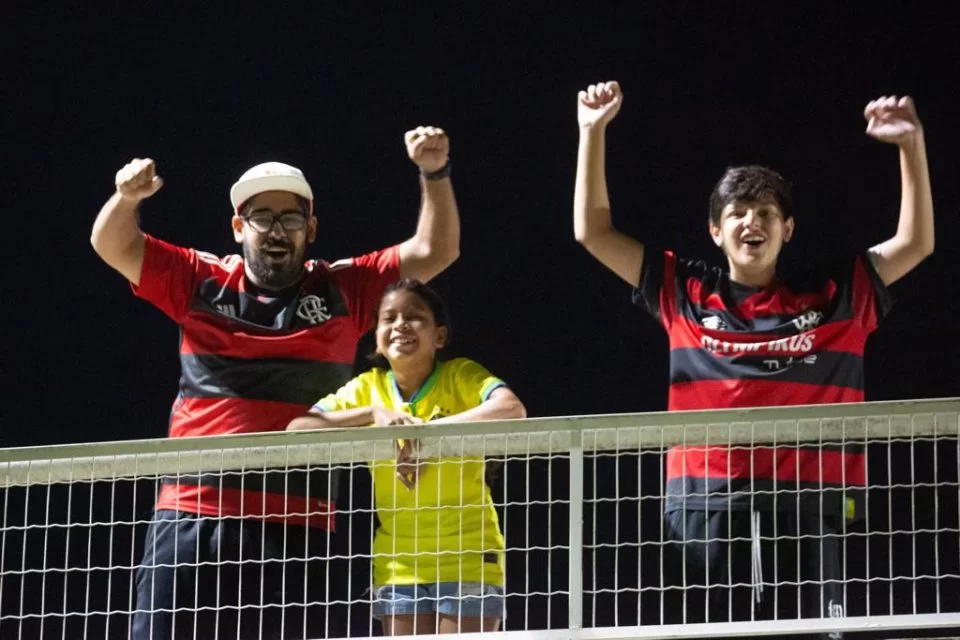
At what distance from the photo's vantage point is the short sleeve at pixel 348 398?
5.66 metres

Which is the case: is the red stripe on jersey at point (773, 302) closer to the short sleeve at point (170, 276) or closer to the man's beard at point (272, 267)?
the man's beard at point (272, 267)

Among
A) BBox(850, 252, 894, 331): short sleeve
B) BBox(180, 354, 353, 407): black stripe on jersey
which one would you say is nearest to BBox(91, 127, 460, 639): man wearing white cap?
BBox(180, 354, 353, 407): black stripe on jersey

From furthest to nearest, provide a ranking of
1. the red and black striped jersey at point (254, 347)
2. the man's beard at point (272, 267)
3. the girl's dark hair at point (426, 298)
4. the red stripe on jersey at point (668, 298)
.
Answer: the man's beard at point (272, 267) → the girl's dark hair at point (426, 298) → the red stripe on jersey at point (668, 298) → the red and black striped jersey at point (254, 347)

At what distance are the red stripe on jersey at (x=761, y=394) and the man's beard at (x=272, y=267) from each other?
4.06ft

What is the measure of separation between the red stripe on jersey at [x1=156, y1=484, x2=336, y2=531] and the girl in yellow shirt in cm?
19

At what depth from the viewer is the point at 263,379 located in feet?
19.0

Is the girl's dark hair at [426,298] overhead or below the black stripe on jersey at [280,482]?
overhead

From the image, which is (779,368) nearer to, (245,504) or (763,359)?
(763,359)

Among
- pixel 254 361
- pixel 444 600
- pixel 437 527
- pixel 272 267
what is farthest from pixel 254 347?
pixel 444 600

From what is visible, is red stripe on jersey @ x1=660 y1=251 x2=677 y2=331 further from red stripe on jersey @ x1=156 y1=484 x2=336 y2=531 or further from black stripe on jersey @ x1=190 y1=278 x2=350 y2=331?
red stripe on jersey @ x1=156 y1=484 x2=336 y2=531

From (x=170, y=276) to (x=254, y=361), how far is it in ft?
1.39

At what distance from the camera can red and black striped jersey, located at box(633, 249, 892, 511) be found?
5254 mm

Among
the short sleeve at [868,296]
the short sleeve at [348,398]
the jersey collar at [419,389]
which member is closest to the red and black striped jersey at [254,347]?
the short sleeve at [348,398]

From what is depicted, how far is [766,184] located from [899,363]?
280 cm
